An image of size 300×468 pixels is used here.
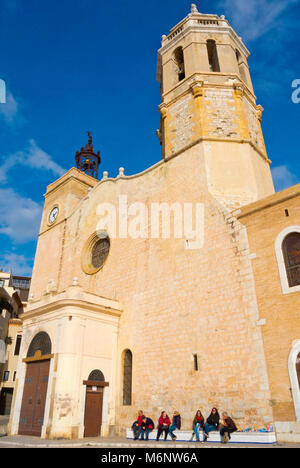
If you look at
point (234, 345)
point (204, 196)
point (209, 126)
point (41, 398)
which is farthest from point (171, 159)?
point (41, 398)

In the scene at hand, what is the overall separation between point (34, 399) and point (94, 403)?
2292 millimetres

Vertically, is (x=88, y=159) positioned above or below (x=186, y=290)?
above

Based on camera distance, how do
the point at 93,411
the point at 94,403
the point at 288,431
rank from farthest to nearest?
the point at 94,403
the point at 93,411
the point at 288,431

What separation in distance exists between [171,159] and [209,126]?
2215 millimetres

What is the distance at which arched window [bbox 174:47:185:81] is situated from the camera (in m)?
19.2

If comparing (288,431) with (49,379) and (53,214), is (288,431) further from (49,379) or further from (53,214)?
(53,214)

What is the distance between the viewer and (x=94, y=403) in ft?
43.2

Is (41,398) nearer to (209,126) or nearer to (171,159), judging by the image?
(171,159)

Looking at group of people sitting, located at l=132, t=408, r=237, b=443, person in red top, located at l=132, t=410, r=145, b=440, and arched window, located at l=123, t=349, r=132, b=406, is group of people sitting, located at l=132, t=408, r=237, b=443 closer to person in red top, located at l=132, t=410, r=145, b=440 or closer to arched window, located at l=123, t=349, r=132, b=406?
person in red top, located at l=132, t=410, r=145, b=440

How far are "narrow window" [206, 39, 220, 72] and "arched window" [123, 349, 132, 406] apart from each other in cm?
1461

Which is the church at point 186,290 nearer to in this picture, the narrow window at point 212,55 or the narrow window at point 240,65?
the narrow window at point 212,55

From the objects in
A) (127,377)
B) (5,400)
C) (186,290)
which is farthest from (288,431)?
(5,400)

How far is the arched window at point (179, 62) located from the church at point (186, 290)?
3.1 inches

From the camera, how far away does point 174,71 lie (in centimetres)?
1884
